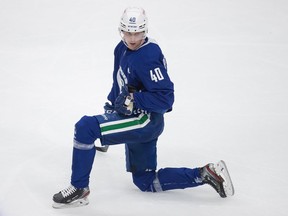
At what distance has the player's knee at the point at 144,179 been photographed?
3.18 meters

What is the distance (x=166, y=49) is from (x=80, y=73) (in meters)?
1.05

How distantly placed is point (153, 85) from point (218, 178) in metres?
0.71

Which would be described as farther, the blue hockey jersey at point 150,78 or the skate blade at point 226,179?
the skate blade at point 226,179

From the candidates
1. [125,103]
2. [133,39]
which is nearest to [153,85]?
[125,103]

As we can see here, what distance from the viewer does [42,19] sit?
6371mm

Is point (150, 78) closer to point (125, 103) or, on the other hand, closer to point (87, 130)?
point (125, 103)

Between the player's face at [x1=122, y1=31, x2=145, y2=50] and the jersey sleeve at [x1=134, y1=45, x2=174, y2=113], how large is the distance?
107 millimetres

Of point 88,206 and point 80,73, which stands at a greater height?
point 80,73

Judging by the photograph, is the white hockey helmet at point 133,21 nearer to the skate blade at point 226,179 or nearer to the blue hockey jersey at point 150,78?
the blue hockey jersey at point 150,78

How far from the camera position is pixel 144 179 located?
3.17 metres

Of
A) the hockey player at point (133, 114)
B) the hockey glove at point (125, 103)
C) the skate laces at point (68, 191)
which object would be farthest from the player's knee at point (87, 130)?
the skate laces at point (68, 191)

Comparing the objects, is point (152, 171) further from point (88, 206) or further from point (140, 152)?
point (88, 206)

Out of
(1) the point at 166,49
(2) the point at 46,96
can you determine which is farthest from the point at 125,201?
(1) the point at 166,49

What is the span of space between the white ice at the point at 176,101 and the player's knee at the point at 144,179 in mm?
54
